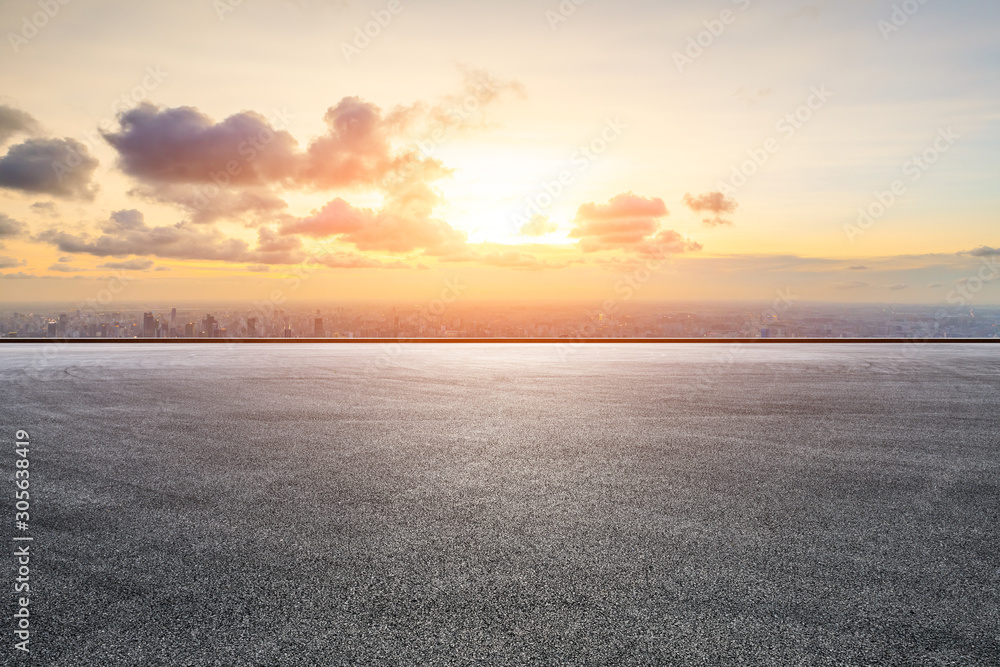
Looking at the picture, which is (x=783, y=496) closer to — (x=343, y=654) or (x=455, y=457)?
(x=455, y=457)

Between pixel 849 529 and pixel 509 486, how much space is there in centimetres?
226

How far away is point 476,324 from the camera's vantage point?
22172 mm

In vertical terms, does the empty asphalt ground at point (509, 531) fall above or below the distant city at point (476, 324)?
below

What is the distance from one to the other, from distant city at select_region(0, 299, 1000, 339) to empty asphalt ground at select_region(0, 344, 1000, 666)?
40.7 feet

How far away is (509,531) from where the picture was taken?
377 cm

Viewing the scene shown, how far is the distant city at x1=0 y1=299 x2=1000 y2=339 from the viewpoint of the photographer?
67.7 feet

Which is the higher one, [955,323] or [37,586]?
[955,323]

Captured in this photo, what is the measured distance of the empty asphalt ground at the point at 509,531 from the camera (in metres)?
2.56

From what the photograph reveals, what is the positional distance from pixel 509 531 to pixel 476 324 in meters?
18.5

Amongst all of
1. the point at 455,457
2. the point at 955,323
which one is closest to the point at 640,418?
the point at 455,457

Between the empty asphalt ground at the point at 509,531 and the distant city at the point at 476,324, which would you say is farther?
the distant city at the point at 476,324

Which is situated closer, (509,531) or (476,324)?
(509,531)

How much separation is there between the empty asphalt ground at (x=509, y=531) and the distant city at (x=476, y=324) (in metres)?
12.4

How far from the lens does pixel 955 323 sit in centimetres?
2062
